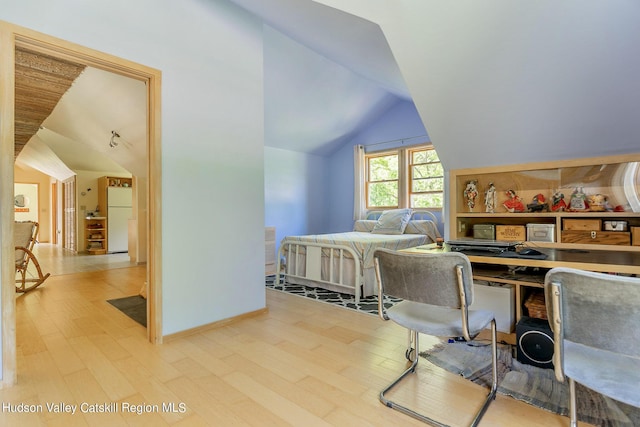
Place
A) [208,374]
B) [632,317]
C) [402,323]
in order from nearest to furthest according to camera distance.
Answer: [632,317] → [402,323] → [208,374]

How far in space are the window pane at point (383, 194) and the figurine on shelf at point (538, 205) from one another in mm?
3499

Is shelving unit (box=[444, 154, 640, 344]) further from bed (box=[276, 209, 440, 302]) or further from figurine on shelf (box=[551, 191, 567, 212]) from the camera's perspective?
bed (box=[276, 209, 440, 302])

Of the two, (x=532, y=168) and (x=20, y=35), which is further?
(x=532, y=168)

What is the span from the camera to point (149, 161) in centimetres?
223

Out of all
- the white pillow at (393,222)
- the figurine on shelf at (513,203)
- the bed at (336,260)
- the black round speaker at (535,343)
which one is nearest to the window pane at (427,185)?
the white pillow at (393,222)

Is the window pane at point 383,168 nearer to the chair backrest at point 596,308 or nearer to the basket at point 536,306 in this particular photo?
the basket at point 536,306

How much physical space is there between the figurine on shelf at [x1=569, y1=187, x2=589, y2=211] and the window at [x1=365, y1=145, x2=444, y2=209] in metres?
2.89

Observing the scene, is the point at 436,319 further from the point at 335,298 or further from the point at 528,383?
the point at 335,298

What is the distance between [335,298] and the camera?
3.40 meters

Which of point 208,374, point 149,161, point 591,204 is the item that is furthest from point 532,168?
point 149,161

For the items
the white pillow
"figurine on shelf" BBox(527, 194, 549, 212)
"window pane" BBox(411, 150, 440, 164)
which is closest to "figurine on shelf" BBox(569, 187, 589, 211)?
"figurine on shelf" BBox(527, 194, 549, 212)

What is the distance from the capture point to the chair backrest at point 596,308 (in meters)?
0.89

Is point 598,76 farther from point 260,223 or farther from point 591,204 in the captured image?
point 260,223

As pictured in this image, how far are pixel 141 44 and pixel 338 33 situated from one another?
1.63 meters
